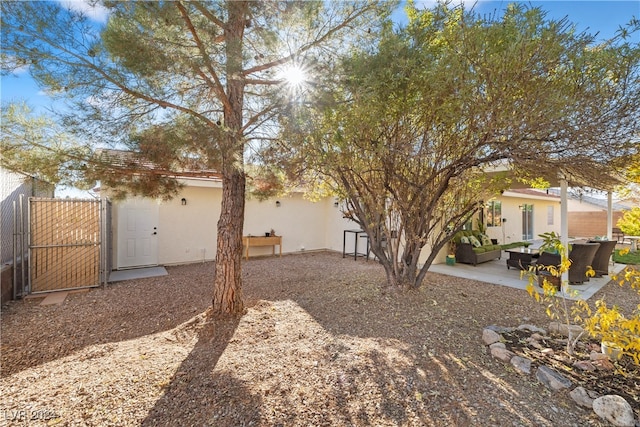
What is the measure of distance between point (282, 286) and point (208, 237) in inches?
168

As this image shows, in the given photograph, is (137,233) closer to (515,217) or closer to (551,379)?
(551,379)

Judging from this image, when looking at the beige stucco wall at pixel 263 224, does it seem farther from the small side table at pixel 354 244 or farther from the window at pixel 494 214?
the window at pixel 494 214

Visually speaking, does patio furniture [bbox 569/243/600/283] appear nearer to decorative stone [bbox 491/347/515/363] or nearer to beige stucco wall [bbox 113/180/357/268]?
decorative stone [bbox 491/347/515/363]

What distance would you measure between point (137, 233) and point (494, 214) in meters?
14.7

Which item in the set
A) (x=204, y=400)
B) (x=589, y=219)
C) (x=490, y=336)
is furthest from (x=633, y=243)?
(x=204, y=400)

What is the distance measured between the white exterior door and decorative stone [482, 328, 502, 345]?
844 cm

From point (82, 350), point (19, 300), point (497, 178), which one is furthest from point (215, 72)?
point (19, 300)

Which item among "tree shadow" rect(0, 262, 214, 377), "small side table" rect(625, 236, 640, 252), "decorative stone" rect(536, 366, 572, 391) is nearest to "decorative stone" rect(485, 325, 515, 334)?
"decorative stone" rect(536, 366, 572, 391)

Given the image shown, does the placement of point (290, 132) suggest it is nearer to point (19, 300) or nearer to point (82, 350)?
point (82, 350)

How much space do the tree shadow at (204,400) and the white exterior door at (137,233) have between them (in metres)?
6.45

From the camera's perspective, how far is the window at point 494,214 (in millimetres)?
13469

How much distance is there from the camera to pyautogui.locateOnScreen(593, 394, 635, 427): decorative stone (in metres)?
2.17

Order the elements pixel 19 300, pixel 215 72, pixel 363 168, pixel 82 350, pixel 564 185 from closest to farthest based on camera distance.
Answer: pixel 82 350, pixel 215 72, pixel 363 168, pixel 19 300, pixel 564 185

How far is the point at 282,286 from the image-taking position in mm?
6535
